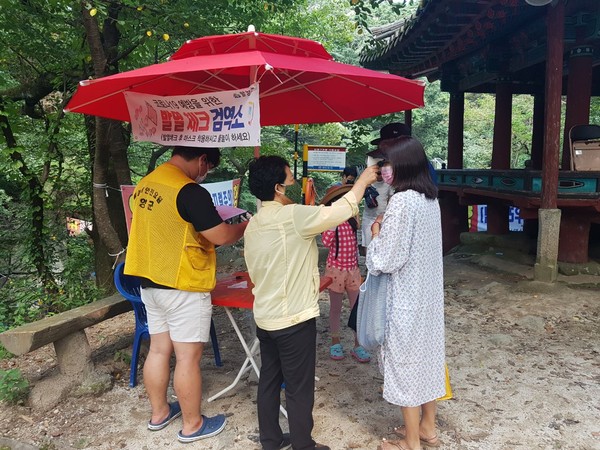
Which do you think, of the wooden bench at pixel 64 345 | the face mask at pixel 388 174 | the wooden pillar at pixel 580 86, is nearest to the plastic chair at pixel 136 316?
the wooden bench at pixel 64 345

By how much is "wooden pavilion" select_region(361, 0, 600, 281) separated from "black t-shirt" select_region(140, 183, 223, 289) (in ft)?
15.3

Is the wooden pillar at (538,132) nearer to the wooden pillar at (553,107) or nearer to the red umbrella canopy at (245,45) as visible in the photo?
the wooden pillar at (553,107)

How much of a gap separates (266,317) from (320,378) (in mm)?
1396

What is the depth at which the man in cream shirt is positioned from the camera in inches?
92.8

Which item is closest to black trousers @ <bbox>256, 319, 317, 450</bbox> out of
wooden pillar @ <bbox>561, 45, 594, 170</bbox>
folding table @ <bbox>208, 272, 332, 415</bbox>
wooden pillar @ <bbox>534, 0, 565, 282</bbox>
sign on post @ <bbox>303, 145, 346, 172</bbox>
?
folding table @ <bbox>208, 272, 332, 415</bbox>

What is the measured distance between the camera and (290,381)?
2.44 metres

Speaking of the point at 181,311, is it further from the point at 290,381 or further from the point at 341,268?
the point at 341,268

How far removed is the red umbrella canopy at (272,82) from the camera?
96.1 inches

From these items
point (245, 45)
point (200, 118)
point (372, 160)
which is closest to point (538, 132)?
point (372, 160)

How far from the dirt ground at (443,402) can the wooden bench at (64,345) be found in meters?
0.14

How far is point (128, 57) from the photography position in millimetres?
5648

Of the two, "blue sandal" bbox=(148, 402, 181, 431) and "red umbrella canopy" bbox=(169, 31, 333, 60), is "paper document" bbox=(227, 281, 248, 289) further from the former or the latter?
"red umbrella canopy" bbox=(169, 31, 333, 60)

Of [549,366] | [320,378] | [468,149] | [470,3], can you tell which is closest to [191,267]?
[320,378]

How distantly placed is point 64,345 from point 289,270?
81.4 inches
